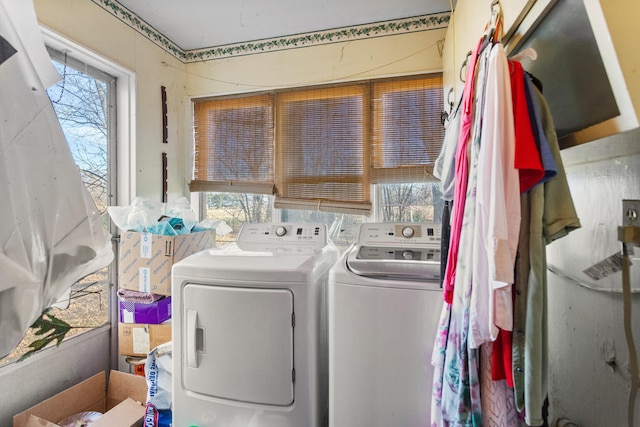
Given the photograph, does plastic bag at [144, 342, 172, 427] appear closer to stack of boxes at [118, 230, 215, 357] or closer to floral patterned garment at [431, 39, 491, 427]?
stack of boxes at [118, 230, 215, 357]

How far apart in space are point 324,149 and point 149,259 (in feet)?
5.00

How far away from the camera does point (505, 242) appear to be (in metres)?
0.75

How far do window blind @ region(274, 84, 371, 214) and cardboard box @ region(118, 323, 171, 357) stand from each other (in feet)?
4.06

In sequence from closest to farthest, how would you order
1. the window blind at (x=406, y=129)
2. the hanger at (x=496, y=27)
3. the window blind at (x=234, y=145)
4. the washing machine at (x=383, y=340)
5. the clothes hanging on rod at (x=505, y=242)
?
1. the clothes hanging on rod at (x=505, y=242)
2. the hanger at (x=496, y=27)
3. the washing machine at (x=383, y=340)
4. the window blind at (x=406, y=129)
5. the window blind at (x=234, y=145)

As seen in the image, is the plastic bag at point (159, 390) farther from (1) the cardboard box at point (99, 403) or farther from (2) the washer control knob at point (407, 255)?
(2) the washer control knob at point (407, 255)

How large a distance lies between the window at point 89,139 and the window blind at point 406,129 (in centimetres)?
202

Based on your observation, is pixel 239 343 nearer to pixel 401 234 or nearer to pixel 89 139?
pixel 401 234

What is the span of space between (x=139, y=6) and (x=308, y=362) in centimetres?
262

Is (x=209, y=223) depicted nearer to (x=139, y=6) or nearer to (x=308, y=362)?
(x=308, y=362)

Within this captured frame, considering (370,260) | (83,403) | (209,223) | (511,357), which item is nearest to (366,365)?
(370,260)

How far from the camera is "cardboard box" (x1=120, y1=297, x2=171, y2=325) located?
6.61 ft

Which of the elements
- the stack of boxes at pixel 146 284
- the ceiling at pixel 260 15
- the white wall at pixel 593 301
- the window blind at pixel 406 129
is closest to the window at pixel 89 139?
the stack of boxes at pixel 146 284

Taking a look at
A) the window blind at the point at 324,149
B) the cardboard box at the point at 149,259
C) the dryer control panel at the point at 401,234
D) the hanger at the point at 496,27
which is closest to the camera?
the hanger at the point at 496,27

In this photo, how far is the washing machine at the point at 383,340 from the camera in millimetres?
1210
